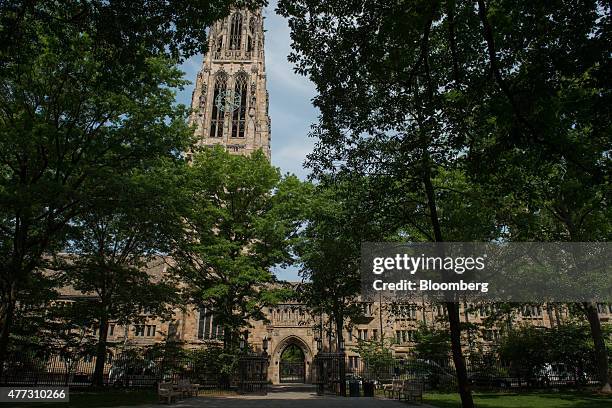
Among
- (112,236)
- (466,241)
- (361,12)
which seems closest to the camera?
(361,12)

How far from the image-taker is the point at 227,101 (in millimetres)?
53406

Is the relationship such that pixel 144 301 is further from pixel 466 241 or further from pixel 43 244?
pixel 466 241

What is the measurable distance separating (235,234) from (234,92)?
1257 inches

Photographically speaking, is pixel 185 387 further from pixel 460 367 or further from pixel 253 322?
pixel 253 322

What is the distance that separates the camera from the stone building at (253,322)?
38.9m

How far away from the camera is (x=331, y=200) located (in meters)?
27.1

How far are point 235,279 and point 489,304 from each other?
565 inches

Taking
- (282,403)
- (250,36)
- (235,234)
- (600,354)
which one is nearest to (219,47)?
(250,36)

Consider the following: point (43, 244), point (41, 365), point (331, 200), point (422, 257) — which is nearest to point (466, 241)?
point (422, 257)

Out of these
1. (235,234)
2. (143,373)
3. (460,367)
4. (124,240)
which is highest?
(235,234)

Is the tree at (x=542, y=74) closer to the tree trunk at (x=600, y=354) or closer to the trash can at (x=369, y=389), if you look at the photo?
the tree trunk at (x=600, y=354)

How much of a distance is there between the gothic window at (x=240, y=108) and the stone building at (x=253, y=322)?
126mm

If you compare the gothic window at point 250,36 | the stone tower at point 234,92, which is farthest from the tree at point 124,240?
the gothic window at point 250,36

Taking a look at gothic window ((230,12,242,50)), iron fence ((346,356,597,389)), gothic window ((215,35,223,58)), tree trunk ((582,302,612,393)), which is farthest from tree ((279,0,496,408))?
gothic window ((230,12,242,50))
